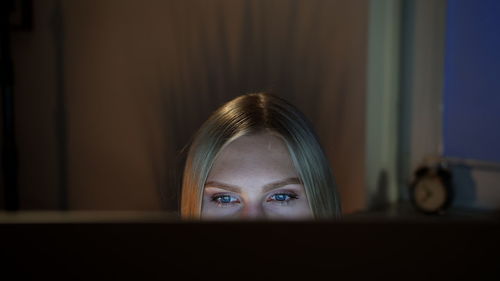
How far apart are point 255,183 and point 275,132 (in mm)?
84

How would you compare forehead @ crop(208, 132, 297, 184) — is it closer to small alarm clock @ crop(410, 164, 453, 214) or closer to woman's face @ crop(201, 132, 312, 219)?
woman's face @ crop(201, 132, 312, 219)

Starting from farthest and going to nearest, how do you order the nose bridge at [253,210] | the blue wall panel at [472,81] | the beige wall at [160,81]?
1. the beige wall at [160,81]
2. the blue wall panel at [472,81]
3. the nose bridge at [253,210]

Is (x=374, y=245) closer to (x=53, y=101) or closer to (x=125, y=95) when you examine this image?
(x=125, y=95)

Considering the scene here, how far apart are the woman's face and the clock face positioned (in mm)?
495

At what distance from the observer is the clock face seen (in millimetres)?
1116

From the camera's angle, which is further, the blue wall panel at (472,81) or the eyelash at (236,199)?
the blue wall panel at (472,81)

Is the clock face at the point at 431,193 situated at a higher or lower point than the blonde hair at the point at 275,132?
lower

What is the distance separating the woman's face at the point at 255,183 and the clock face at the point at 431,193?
1.62ft

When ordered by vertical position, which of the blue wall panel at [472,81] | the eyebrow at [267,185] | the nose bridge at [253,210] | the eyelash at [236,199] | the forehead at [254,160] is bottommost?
the nose bridge at [253,210]

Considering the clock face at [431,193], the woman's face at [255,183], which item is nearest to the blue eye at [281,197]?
the woman's face at [255,183]

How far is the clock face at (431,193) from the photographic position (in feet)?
3.66

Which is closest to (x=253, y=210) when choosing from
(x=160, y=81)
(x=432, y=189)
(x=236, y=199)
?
(x=236, y=199)

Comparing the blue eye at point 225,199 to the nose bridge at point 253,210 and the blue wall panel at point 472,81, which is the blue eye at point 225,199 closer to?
the nose bridge at point 253,210

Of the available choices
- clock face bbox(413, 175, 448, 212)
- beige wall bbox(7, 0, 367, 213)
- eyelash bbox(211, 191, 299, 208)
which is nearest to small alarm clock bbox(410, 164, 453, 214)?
clock face bbox(413, 175, 448, 212)
